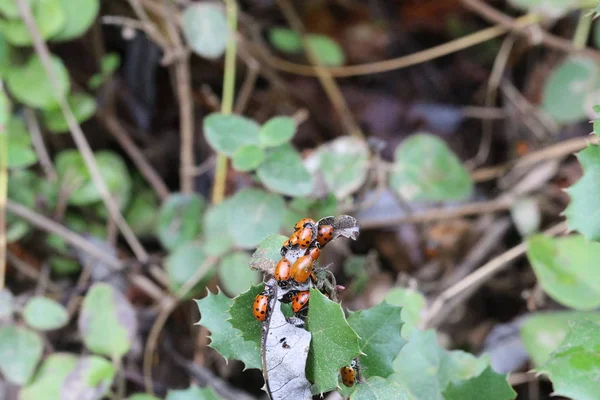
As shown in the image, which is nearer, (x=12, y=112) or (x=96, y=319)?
(x=96, y=319)

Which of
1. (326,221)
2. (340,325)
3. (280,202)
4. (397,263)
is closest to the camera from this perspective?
Answer: (340,325)

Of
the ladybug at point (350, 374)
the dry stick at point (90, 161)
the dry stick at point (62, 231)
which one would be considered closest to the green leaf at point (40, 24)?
the dry stick at point (90, 161)

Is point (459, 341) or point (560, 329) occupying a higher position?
point (560, 329)

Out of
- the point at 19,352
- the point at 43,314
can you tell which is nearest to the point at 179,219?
the point at 43,314

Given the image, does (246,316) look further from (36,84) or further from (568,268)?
(36,84)

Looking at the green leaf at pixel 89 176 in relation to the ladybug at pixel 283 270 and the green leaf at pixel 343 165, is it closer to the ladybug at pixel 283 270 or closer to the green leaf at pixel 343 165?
the green leaf at pixel 343 165

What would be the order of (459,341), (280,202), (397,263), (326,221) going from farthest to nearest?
(397,263) < (459,341) < (280,202) < (326,221)

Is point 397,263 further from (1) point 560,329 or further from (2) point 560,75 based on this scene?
(2) point 560,75

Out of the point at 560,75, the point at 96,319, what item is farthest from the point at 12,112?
the point at 560,75
